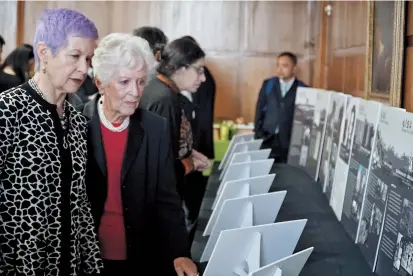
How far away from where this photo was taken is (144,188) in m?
1.86

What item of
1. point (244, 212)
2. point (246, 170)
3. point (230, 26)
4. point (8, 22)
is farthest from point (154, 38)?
point (8, 22)

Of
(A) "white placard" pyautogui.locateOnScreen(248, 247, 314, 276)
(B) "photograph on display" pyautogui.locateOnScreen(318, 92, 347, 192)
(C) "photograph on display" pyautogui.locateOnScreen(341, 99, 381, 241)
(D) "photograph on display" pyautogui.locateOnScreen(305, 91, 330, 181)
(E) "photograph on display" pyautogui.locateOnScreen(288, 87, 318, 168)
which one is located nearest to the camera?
(A) "white placard" pyautogui.locateOnScreen(248, 247, 314, 276)

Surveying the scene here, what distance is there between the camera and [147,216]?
1874 millimetres

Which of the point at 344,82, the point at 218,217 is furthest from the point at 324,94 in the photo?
the point at 218,217

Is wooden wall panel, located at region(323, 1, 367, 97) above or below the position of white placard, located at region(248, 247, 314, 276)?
above

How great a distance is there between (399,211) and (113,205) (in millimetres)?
816

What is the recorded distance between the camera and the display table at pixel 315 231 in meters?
1.85

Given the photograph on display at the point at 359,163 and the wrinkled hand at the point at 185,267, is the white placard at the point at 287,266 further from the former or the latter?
the photograph on display at the point at 359,163

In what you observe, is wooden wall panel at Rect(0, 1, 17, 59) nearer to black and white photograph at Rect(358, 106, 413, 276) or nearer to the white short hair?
the white short hair

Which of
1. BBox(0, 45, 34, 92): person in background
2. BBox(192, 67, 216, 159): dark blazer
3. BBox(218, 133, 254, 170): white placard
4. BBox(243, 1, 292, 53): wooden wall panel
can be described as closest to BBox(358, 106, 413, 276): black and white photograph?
BBox(218, 133, 254, 170): white placard

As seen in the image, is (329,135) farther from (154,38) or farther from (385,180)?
(385,180)

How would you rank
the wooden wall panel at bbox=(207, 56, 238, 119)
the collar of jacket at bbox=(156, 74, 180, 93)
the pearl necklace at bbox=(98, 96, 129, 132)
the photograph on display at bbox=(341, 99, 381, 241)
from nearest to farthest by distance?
the pearl necklace at bbox=(98, 96, 129, 132)
the photograph on display at bbox=(341, 99, 381, 241)
the collar of jacket at bbox=(156, 74, 180, 93)
the wooden wall panel at bbox=(207, 56, 238, 119)

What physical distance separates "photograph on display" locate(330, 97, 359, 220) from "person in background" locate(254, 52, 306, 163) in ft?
6.84

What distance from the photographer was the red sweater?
182 centimetres
